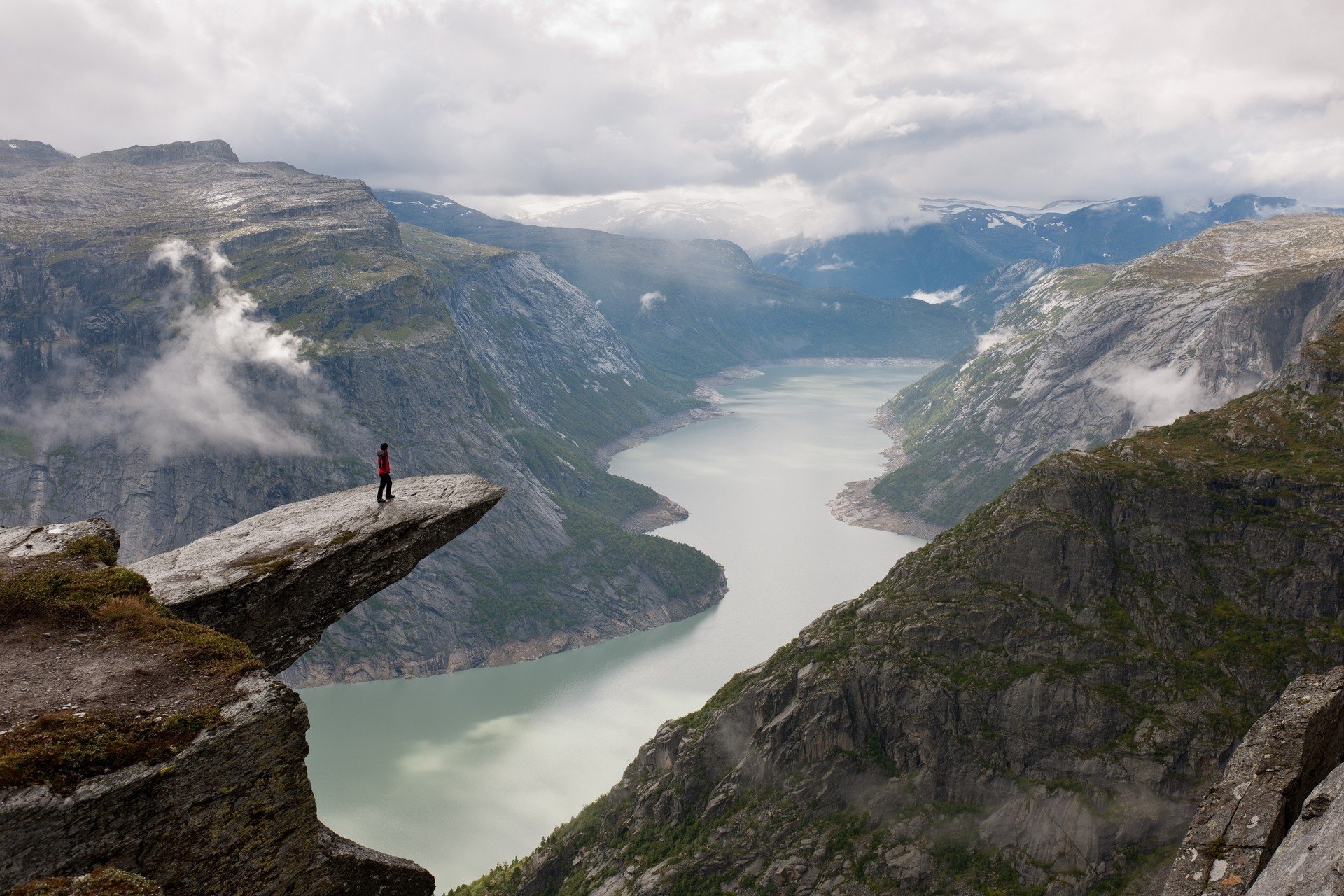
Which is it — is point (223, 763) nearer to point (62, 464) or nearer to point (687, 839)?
point (687, 839)

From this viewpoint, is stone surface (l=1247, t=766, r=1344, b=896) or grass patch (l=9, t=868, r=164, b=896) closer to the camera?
stone surface (l=1247, t=766, r=1344, b=896)

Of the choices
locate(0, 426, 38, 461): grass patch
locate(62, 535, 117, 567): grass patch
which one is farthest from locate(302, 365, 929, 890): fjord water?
locate(0, 426, 38, 461): grass patch

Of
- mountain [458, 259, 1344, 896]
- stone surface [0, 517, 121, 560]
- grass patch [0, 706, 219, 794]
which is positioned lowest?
mountain [458, 259, 1344, 896]

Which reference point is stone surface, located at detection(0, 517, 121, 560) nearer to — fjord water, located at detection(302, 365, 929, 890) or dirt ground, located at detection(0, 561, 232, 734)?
dirt ground, located at detection(0, 561, 232, 734)

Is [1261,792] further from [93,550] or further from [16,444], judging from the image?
[16,444]

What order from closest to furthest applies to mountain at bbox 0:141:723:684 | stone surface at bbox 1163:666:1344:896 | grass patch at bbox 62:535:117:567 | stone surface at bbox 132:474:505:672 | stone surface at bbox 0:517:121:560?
stone surface at bbox 1163:666:1344:896
stone surface at bbox 0:517:121:560
grass patch at bbox 62:535:117:567
stone surface at bbox 132:474:505:672
mountain at bbox 0:141:723:684

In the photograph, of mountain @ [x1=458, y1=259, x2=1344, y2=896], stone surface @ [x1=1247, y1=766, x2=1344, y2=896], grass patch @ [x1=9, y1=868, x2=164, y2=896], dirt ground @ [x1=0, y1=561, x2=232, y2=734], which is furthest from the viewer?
mountain @ [x1=458, y1=259, x2=1344, y2=896]

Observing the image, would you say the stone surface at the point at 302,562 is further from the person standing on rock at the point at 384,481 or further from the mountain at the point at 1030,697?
the mountain at the point at 1030,697
